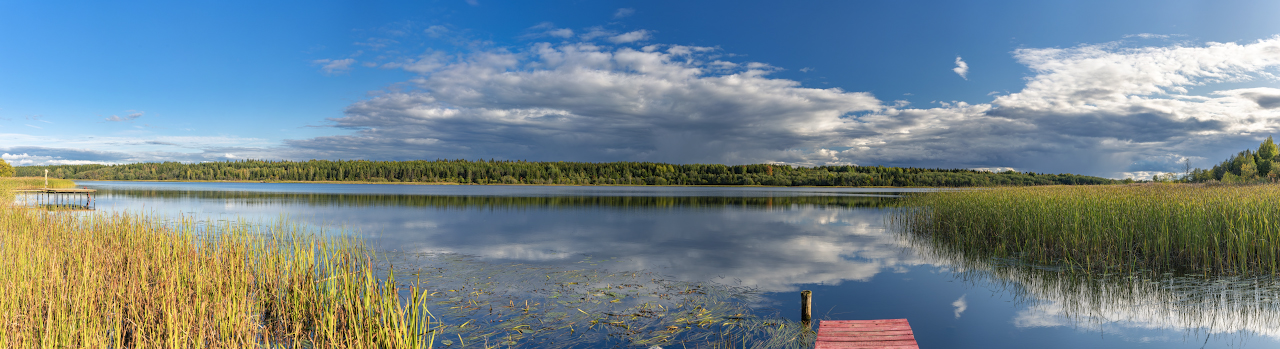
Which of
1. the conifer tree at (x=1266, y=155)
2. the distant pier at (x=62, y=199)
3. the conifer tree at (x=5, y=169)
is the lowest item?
the distant pier at (x=62, y=199)

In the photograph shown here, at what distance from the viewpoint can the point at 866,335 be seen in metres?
6.70

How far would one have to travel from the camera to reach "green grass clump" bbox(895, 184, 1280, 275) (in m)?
10.7

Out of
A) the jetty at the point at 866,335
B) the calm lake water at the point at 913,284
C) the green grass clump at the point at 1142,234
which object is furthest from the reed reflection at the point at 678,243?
the jetty at the point at 866,335

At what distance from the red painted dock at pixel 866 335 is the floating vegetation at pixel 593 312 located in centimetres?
40

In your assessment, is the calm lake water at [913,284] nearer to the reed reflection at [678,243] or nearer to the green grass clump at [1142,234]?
the reed reflection at [678,243]

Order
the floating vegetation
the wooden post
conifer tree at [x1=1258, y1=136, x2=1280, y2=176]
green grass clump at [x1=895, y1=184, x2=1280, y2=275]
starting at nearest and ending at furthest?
the floating vegetation, the wooden post, green grass clump at [x1=895, y1=184, x2=1280, y2=275], conifer tree at [x1=1258, y1=136, x2=1280, y2=176]

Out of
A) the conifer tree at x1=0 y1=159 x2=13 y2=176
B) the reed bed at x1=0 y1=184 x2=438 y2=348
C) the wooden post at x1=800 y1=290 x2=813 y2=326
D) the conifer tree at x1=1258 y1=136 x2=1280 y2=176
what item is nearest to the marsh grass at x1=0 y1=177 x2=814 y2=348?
the reed bed at x1=0 y1=184 x2=438 y2=348

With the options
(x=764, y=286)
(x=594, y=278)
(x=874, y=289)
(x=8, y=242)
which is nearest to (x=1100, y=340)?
(x=874, y=289)

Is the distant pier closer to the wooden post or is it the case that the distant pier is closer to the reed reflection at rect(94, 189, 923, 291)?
the reed reflection at rect(94, 189, 923, 291)

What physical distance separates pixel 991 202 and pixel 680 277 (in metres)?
13.5

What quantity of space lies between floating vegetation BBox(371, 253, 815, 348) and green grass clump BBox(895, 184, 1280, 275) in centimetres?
809

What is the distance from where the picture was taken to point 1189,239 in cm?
1117

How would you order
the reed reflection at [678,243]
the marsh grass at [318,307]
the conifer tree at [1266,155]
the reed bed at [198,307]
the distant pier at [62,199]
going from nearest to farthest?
the reed bed at [198,307] < the marsh grass at [318,307] < the reed reflection at [678,243] < the distant pier at [62,199] < the conifer tree at [1266,155]

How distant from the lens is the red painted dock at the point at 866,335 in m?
6.33
